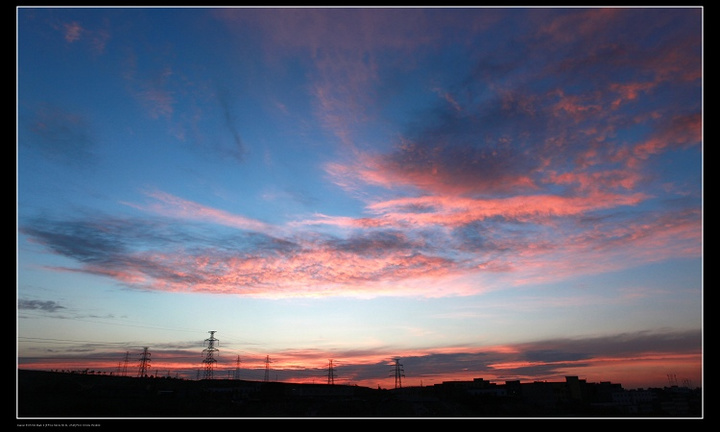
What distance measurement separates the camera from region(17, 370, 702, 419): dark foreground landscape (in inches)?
2146

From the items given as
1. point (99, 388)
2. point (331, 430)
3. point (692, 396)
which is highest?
point (331, 430)

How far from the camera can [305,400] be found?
75.6 m

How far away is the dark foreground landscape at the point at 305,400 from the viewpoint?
54.5 meters

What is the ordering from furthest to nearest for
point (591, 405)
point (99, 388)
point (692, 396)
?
1. point (692, 396)
2. point (591, 405)
3. point (99, 388)

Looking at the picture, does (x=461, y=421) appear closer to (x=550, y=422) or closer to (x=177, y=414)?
(x=550, y=422)

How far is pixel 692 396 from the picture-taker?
105 m
